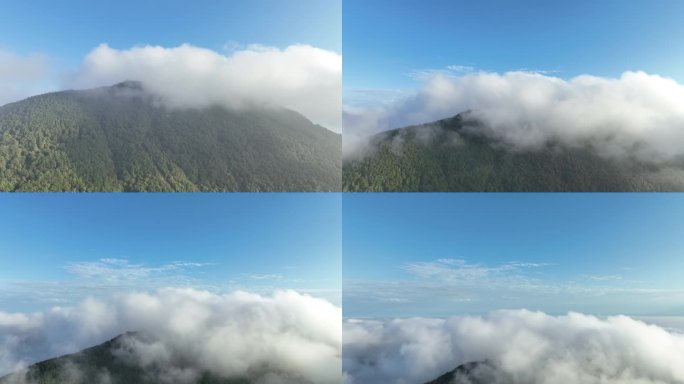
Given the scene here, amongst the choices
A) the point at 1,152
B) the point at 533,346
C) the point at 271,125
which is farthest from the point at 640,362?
the point at 1,152

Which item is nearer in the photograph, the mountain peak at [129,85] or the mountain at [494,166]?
the mountain at [494,166]

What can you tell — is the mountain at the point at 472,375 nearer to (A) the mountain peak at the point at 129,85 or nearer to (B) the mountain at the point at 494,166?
(B) the mountain at the point at 494,166

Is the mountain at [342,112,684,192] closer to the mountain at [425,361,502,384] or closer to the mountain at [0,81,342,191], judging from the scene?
the mountain at [0,81,342,191]

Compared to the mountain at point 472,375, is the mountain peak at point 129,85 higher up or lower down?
higher up

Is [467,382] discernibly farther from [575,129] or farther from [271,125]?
[271,125]

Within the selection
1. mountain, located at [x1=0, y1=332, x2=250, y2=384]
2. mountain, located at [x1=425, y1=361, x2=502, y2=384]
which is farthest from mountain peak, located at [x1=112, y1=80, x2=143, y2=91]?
mountain, located at [x1=425, y1=361, x2=502, y2=384]

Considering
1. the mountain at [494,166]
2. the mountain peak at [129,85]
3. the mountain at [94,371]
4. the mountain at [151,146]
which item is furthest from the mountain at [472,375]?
the mountain peak at [129,85]
